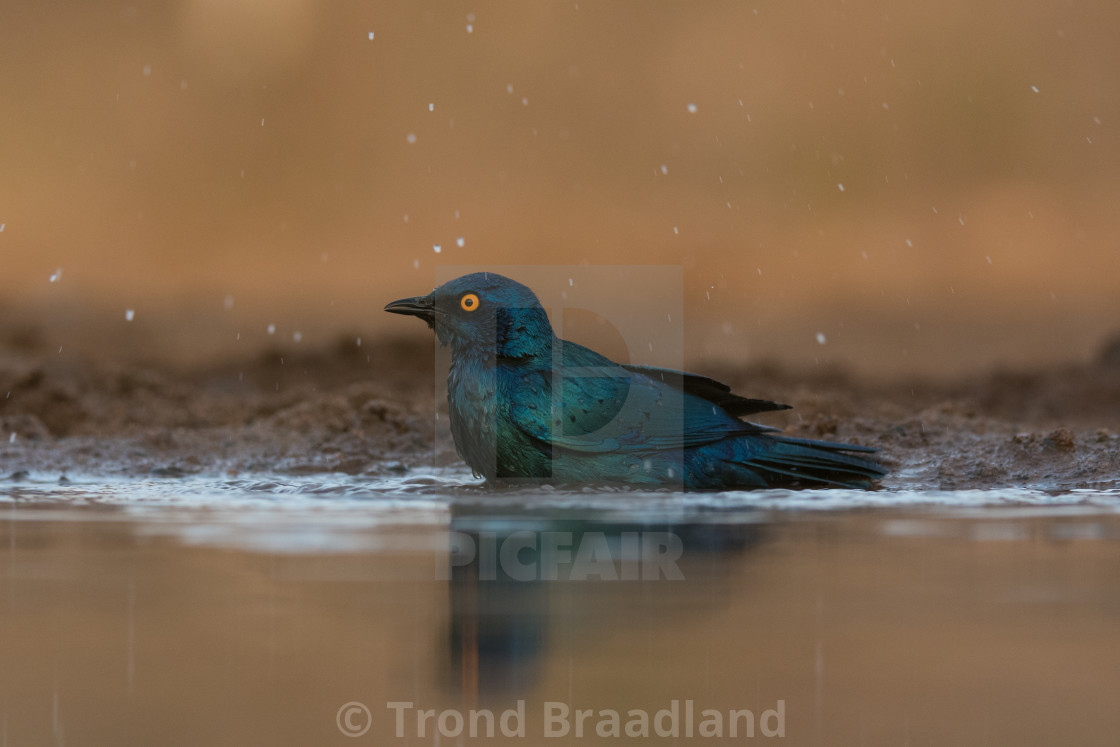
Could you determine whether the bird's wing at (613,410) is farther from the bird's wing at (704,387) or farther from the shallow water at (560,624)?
the shallow water at (560,624)

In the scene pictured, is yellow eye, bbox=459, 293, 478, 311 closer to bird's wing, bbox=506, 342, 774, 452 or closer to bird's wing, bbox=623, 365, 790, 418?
bird's wing, bbox=506, 342, 774, 452

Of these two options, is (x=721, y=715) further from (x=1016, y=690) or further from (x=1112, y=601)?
(x=1112, y=601)

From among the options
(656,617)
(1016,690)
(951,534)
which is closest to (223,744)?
(656,617)

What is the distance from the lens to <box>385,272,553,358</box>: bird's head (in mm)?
4961

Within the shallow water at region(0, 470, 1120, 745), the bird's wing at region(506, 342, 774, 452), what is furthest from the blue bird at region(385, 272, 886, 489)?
the shallow water at region(0, 470, 1120, 745)

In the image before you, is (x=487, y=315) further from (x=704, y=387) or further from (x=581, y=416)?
(x=704, y=387)

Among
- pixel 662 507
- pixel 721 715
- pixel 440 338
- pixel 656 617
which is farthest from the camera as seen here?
pixel 440 338

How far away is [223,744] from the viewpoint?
63.2 inches

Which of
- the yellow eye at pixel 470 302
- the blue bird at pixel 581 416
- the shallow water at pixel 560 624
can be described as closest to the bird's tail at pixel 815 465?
the blue bird at pixel 581 416

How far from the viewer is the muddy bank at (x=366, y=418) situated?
5.88 meters

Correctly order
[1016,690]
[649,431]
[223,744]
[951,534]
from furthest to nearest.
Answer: [649,431] → [951,534] → [1016,690] → [223,744]

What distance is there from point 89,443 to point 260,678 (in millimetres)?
5503

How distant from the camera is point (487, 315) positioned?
5.03 m

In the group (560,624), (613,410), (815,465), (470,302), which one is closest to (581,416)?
(613,410)
